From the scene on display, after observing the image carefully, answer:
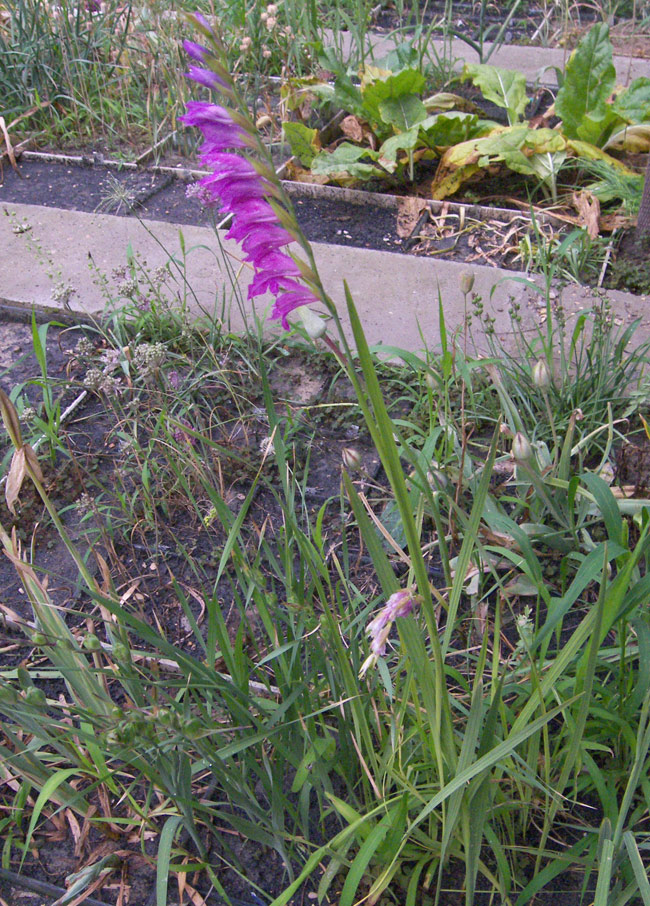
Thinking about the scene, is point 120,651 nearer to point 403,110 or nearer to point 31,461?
point 31,461

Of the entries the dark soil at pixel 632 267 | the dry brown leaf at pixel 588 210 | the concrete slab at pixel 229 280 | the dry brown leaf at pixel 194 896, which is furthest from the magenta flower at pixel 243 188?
the dry brown leaf at pixel 588 210

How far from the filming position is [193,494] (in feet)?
6.88

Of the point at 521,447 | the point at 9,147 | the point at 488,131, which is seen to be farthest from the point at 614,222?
the point at 9,147

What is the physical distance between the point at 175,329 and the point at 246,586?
4.24 ft

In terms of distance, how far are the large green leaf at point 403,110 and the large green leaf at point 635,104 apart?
0.88 meters

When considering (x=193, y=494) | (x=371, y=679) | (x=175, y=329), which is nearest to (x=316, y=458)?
(x=193, y=494)

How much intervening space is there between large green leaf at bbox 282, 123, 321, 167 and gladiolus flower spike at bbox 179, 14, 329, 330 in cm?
280

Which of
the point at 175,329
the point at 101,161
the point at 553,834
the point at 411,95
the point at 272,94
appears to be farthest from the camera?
the point at 272,94

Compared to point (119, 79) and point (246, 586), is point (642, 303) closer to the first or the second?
point (246, 586)

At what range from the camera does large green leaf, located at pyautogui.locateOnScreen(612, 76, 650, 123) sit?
135 inches

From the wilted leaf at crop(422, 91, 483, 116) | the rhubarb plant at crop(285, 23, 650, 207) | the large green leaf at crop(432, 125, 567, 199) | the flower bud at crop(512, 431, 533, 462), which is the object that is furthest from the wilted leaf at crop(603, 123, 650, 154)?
the flower bud at crop(512, 431, 533, 462)

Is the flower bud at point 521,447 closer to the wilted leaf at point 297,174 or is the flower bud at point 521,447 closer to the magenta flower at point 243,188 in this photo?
the magenta flower at point 243,188

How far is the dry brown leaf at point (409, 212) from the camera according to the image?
131 inches

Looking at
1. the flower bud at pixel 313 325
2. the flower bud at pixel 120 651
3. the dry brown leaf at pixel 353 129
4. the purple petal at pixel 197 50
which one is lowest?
the flower bud at pixel 120 651
